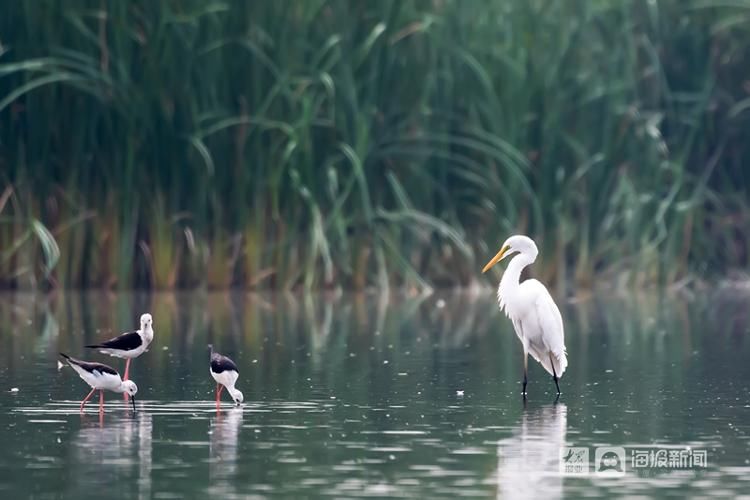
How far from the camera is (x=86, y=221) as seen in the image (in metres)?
22.5

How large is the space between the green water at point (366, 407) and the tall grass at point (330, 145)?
5.08ft

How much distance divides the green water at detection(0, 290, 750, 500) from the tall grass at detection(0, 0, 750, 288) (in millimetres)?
1549

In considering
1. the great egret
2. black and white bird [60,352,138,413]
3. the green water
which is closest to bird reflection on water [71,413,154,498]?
the green water

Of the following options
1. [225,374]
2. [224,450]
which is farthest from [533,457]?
[225,374]

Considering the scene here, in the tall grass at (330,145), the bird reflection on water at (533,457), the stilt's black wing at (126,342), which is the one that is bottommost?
the bird reflection on water at (533,457)

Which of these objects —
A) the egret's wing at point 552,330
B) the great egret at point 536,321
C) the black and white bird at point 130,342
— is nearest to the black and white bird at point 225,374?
the black and white bird at point 130,342

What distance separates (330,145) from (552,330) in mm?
9684

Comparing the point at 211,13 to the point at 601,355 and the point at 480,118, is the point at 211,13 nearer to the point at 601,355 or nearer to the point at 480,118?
the point at 480,118

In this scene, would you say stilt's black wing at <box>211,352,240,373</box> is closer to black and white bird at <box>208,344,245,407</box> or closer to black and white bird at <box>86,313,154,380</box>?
black and white bird at <box>208,344,245,407</box>

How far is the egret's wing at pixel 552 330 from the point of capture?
45.6 feet

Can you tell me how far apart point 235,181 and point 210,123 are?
2.42ft

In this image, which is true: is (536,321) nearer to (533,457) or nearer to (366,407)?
(366,407)

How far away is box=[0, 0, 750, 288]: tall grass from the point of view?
22344 mm

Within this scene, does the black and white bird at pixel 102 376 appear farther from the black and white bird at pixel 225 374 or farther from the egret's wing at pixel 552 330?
the egret's wing at pixel 552 330
